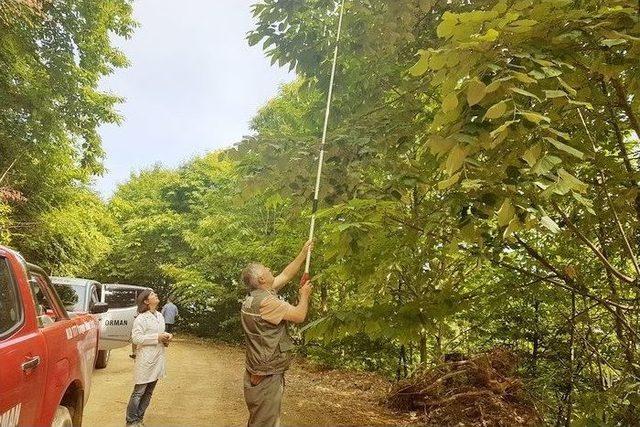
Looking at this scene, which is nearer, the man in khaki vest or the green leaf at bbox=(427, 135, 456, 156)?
the green leaf at bbox=(427, 135, 456, 156)

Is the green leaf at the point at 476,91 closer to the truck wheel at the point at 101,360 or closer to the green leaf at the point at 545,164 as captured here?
the green leaf at the point at 545,164

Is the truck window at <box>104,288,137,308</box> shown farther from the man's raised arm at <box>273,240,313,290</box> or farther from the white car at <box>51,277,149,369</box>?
the man's raised arm at <box>273,240,313,290</box>

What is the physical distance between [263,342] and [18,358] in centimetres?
182

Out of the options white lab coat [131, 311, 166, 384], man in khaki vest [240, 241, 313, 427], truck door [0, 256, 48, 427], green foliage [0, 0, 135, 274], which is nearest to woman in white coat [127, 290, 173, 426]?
white lab coat [131, 311, 166, 384]

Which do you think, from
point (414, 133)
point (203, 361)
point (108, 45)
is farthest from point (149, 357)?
point (108, 45)

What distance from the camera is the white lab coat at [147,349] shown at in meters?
6.09

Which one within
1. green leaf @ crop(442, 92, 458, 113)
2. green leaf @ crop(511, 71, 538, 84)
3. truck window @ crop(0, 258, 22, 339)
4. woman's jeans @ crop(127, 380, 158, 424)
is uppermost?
green leaf @ crop(511, 71, 538, 84)

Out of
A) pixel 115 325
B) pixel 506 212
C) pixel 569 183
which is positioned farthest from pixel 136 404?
pixel 569 183

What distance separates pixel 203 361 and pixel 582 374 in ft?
37.5

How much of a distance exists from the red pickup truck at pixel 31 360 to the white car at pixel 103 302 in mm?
4022

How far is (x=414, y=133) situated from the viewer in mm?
5617

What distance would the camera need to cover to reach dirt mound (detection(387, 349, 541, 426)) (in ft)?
25.6

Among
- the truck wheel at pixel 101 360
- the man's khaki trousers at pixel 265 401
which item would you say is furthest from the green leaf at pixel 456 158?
the truck wheel at pixel 101 360

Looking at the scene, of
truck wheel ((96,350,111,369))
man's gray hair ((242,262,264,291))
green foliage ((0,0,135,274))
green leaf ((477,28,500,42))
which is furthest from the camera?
green foliage ((0,0,135,274))
